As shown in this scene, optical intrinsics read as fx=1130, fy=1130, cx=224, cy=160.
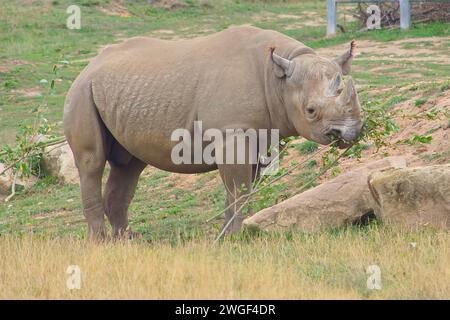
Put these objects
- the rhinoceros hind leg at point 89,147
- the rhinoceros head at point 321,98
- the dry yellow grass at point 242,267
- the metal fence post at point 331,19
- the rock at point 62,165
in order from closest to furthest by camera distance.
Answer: the dry yellow grass at point 242,267 < the rhinoceros head at point 321,98 < the rhinoceros hind leg at point 89,147 < the rock at point 62,165 < the metal fence post at point 331,19

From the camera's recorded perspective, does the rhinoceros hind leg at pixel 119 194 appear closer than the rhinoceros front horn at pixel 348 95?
No

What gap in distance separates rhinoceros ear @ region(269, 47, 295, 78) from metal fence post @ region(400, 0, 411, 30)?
597 inches

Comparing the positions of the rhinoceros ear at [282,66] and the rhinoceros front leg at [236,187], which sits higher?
the rhinoceros ear at [282,66]

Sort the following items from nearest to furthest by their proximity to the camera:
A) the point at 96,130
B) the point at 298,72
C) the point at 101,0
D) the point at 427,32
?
the point at 298,72 → the point at 96,130 → the point at 427,32 → the point at 101,0

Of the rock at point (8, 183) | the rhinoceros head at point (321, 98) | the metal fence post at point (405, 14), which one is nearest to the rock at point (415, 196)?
the rhinoceros head at point (321, 98)

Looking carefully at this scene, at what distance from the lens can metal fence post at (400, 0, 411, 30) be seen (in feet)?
80.8

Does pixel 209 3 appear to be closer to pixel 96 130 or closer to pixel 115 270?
pixel 96 130

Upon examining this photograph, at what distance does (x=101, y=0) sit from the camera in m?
34.2

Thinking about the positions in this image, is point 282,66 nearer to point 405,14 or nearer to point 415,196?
point 415,196

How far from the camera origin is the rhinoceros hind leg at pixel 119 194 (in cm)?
1173

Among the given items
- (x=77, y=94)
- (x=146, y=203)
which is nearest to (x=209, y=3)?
(x=146, y=203)

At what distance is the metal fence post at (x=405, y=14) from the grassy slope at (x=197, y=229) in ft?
0.85

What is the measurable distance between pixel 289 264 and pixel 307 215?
1.64 m

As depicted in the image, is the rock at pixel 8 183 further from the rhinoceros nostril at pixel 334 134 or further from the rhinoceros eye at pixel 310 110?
the rhinoceros nostril at pixel 334 134
